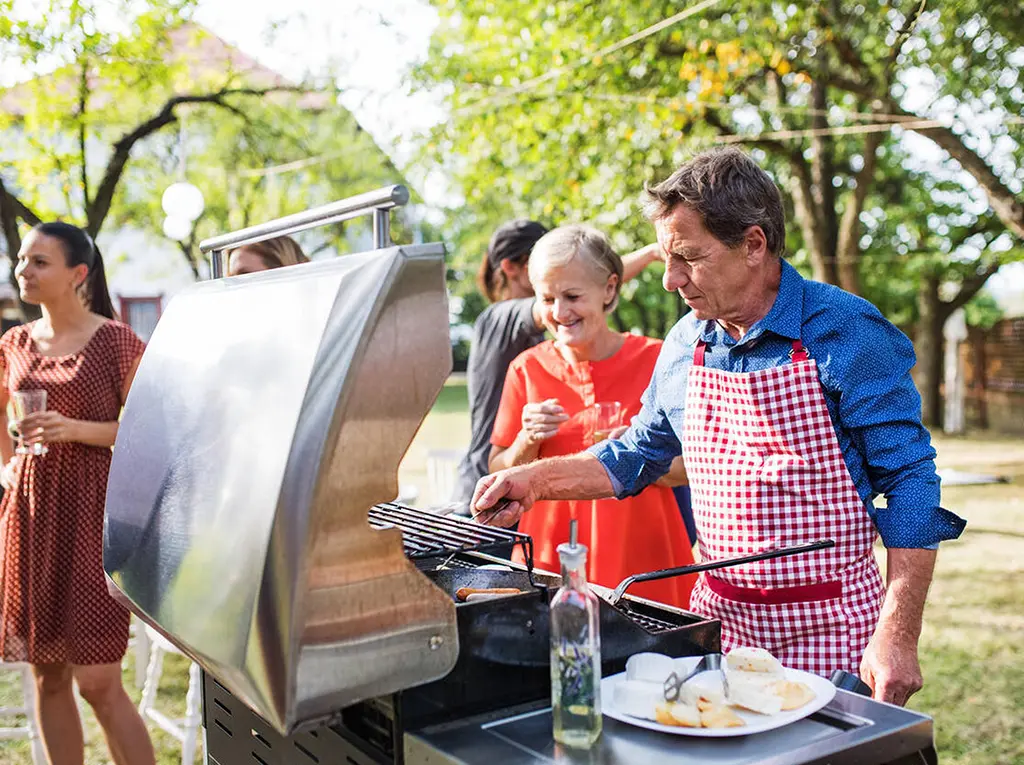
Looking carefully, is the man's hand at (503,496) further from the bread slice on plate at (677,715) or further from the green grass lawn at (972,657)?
the green grass lawn at (972,657)

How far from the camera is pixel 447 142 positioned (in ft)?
38.3

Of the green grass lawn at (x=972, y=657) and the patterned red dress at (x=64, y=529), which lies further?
the green grass lawn at (x=972, y=657)

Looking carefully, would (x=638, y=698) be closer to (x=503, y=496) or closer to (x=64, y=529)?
(x=503, y=496)

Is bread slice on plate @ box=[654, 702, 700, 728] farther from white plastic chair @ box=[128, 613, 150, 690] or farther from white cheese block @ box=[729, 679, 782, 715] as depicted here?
white plastic chair @ box=[128, 613, 150, 690]

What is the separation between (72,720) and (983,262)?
17.5 meters

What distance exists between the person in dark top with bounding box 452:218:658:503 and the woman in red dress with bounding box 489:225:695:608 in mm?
431

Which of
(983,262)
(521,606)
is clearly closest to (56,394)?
(521,606)

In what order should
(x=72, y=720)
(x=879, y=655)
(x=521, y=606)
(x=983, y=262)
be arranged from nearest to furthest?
(x=521, y=606) → (x=879, y=655) → (x=72, y=720) → (x=983, y=262)

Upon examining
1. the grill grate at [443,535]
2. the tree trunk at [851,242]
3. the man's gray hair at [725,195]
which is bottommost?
the grill grate at [443,535]

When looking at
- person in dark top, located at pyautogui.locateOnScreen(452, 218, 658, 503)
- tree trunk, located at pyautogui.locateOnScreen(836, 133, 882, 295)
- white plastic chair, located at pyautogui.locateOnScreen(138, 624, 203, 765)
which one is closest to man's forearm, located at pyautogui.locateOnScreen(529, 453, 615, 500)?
person in dark top, located at pyautogui.locateOnScreen(452, 218, 658, 503)

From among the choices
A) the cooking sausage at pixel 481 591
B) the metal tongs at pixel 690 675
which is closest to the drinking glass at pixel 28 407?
the cooking sausage at pixel 481 591

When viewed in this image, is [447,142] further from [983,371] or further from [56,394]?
[983,371]

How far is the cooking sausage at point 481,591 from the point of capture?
1600 mm

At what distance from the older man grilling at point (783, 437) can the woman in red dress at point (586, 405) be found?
0.64m
